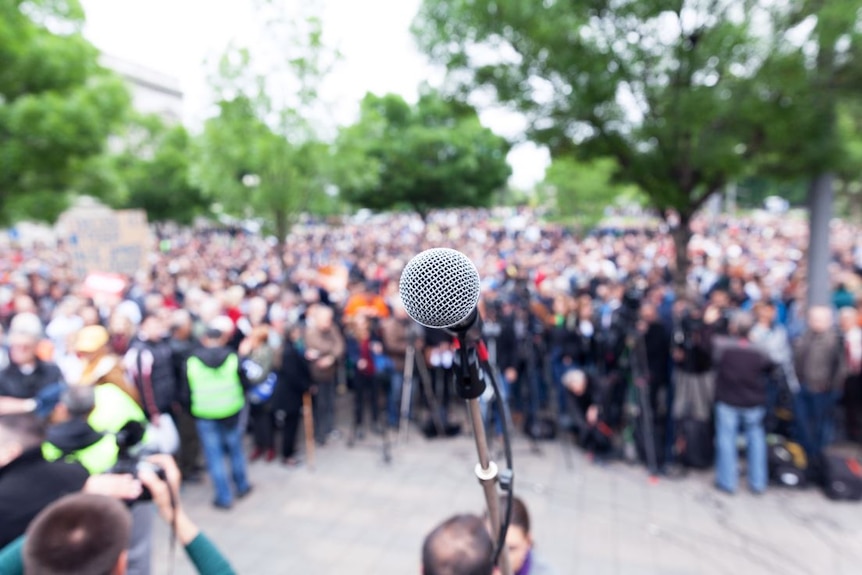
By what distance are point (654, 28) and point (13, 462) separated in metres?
7.04

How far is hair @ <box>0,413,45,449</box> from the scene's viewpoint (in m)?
2.44

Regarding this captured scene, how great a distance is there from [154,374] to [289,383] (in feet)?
4.93

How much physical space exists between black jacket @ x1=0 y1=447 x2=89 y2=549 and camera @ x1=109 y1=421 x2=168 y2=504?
0.99 ft

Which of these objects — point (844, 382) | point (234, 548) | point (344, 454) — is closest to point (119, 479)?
point (234, 548)

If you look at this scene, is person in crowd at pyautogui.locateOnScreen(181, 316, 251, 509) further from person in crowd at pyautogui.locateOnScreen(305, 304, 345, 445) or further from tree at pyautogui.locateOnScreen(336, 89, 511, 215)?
tree at pyautogui.locateOnScreen(336, 89, 511, 215)

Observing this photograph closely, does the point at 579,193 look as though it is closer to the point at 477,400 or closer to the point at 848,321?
the point at 848,321

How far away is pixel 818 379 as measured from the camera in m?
5.60

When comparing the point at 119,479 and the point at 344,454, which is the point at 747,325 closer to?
the point at 344,454

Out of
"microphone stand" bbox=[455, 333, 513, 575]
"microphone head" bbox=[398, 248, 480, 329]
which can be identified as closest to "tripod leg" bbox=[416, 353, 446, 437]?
"microphone stand" bbox=[455, 333, 513, 575]

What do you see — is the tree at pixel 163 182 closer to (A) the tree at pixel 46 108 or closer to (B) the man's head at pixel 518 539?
(A) the tree at pixel 46 108

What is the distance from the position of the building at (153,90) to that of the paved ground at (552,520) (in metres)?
53.2

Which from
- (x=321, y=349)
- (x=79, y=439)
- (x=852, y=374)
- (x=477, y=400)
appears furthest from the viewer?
(x=321, y=349)

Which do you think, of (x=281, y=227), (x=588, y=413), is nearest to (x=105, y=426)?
(x=588, y=413)

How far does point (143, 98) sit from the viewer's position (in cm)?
5203
